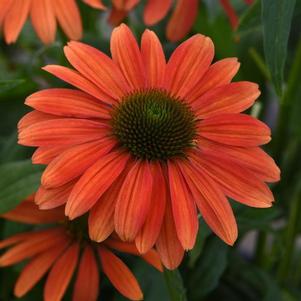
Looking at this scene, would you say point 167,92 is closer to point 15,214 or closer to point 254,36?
point 15,214

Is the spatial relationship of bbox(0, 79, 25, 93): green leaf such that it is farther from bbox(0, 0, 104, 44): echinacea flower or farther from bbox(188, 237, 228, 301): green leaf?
bbox(188, 237, 228, 301): green leaf

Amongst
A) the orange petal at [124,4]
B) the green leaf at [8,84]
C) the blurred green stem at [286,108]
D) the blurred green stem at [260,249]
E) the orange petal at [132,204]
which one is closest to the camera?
the orange petal at [132,204]

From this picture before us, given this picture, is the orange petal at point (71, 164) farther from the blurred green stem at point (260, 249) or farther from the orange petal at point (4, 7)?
the blurred green stem at point (260, 249)

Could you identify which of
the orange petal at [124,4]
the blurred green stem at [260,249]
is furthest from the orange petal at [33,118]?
the blurred green stem at [260,249]

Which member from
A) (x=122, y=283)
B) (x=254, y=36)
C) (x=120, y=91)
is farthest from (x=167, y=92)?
(x=254, y=36)

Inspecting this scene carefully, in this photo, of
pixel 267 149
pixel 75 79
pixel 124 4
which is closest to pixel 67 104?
pixel 75 79
